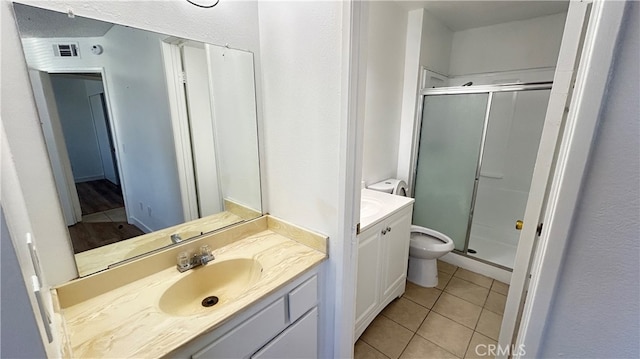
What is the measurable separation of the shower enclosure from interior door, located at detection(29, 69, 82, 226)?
2.67 metres

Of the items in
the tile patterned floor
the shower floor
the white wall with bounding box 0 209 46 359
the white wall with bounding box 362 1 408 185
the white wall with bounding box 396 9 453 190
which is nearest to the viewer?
the white wall with bounding box 0 209 46 359

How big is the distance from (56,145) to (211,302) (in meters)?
0.83

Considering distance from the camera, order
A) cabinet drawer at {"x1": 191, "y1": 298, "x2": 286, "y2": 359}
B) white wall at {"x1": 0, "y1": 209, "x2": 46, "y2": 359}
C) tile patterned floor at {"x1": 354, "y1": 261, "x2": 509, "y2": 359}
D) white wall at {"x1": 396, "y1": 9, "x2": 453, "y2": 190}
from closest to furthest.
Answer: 1. white wall at {"x1": 0, "y1": 209, "x2": 46, "y2": 359}
2. cabinet drawer at {"x1": 191, "y1": 298, "x2": 286, "y2": 359}
3. tile patterned floor at {"x1": 354, "y1": 261, "x2": 509, "y2": 359}
4. white wall at {"x1": 396, "y1": 9, "x2": 453, "y2": 190}

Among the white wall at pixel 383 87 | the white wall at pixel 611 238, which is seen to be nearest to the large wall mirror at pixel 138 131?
the white wall at pixel 383 87

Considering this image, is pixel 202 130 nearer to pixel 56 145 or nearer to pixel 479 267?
pixel 56 145

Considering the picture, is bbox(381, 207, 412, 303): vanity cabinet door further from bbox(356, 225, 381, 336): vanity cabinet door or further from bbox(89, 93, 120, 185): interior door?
bbox(89, 93, 120, 185): interior door

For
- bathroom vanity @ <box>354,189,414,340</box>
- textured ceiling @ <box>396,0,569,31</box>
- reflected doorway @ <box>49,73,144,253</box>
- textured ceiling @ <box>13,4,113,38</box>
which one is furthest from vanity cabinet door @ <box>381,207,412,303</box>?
textured ceiling @ <box>396,0,569,31</box>

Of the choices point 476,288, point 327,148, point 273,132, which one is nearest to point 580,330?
point 327,148

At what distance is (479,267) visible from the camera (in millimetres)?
2424

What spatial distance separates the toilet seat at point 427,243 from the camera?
6.88ft

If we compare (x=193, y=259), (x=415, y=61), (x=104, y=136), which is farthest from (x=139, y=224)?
(x=415, y=61)

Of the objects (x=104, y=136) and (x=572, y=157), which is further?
(x=104, y=136)

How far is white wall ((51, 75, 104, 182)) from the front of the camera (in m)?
0.88

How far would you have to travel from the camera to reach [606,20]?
47 cm
